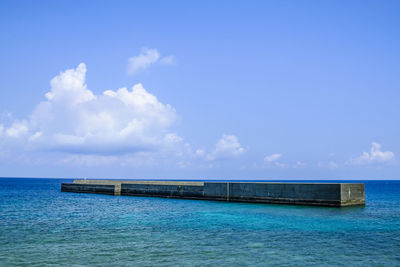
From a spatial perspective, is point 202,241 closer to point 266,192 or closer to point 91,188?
point 266,192

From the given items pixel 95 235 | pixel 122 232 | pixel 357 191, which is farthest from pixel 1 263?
pixel 357 191

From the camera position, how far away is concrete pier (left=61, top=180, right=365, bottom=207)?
3328cm

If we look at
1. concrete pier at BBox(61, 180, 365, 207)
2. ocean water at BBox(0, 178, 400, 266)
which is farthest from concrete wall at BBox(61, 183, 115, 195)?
ocean water at BBox(0, 178, 400, 266)

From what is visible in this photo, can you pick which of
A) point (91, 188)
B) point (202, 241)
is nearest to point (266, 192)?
point (202, 241)

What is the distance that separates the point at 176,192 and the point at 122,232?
89.6ft

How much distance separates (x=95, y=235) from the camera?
19.1 meters

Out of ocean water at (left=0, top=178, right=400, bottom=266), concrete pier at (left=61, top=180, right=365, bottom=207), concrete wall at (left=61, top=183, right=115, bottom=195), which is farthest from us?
concrete wall at (left=61, top=183, right=115, bottom=195)

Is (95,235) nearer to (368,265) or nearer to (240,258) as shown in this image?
(240,258)

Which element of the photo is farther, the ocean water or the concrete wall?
the concrete wall

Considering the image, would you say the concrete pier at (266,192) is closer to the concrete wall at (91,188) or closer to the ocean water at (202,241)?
the concrete wall at (91,188)

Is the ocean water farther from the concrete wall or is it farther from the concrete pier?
the concrete wall

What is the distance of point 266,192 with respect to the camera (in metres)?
37.5

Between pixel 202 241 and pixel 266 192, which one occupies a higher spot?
pixel 266 192

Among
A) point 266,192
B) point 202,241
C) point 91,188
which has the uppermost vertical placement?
point 266,192
